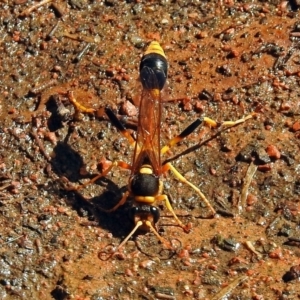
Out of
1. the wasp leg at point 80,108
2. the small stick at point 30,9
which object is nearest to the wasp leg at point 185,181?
the wasp leg at point 80,108

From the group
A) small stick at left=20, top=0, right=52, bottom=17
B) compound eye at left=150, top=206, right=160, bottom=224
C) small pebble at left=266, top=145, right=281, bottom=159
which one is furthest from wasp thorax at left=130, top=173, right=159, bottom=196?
small stick at left=20, top=0, right=52, bottom=17

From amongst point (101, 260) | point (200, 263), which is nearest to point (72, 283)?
point (101, 260)

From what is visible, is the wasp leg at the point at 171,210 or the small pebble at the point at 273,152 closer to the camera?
the wasp leg at the point at 171,210

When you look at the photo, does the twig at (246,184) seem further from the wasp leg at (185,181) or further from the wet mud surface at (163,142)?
the wasp leg at (185,181)

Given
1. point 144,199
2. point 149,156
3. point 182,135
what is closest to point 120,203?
point 144,199

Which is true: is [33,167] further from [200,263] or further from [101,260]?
[200,263]

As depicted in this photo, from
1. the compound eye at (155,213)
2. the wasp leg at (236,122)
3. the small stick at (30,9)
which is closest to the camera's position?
the compound eye at (155,213)

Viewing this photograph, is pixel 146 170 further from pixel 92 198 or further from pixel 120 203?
pixel 92 198

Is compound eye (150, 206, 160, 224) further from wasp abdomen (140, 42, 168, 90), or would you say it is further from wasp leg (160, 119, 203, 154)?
wasp abdomen (140, 42, 168, 90)
